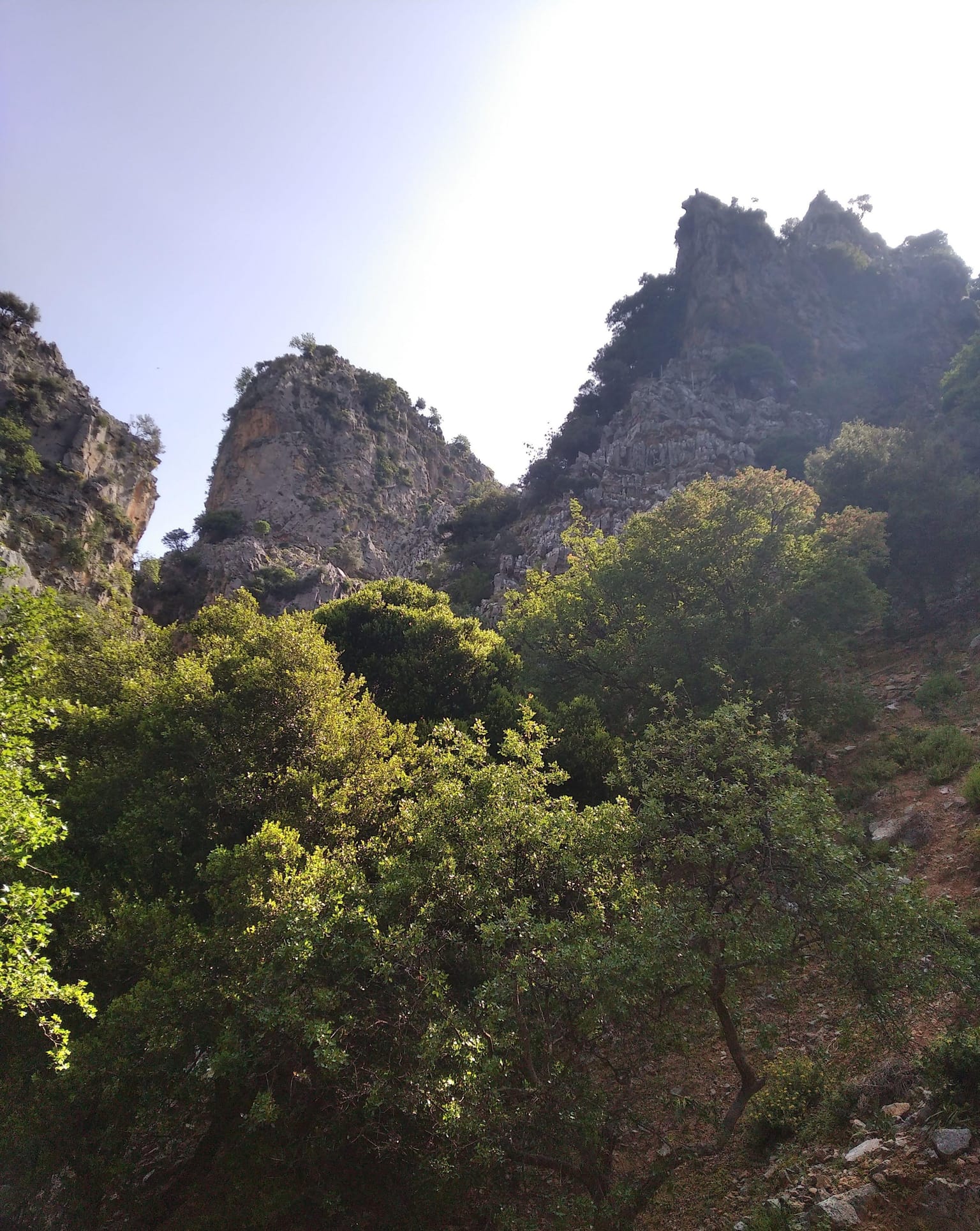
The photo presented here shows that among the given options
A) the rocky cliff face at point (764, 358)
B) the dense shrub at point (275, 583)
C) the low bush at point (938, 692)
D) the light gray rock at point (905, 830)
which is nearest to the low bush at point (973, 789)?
the light gray rock at point (905, 830)

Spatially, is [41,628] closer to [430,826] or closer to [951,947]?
[430,826]

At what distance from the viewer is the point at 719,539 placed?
62.2 feet

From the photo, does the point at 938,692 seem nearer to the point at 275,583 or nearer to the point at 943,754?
the point at 943,754

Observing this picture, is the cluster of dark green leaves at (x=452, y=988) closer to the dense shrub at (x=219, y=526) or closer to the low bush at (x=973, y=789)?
the low bush at (x=973, y=789)

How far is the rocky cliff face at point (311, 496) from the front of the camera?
48156mm

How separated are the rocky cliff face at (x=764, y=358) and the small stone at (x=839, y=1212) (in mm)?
30790

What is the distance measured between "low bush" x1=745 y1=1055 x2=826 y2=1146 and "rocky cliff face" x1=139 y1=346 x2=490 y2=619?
41.8 m

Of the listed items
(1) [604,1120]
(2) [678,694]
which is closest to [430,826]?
(1) [604,1120]

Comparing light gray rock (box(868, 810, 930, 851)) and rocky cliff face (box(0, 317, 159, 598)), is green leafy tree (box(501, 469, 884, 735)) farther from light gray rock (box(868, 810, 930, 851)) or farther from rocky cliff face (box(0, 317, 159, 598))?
rocky cliff face (box(0, 317, 159, 598))

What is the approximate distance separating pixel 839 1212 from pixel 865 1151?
3.18 feet

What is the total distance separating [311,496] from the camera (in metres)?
60.2

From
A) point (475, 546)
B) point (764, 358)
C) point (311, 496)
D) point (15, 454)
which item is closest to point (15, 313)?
point (15, 454)

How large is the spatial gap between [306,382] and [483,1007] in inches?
2727

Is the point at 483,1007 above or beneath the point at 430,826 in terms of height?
beneath
